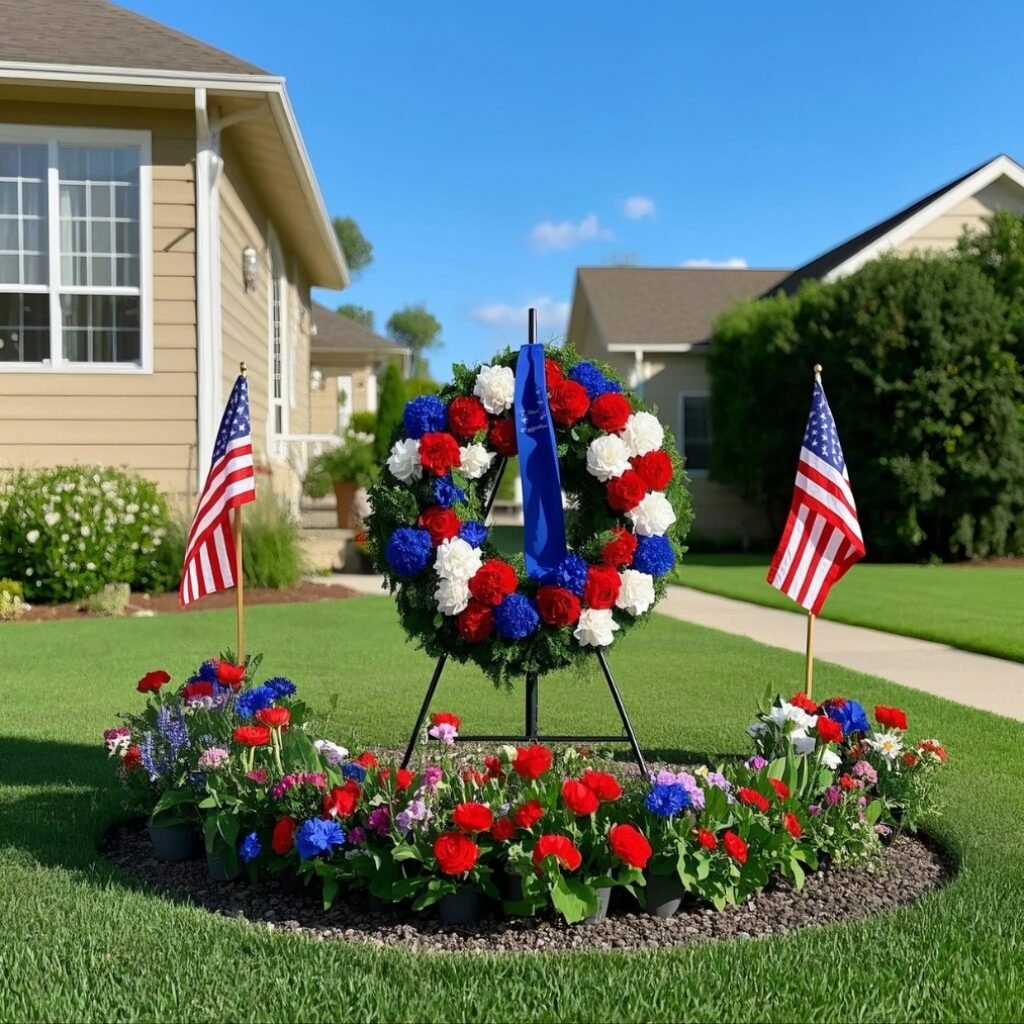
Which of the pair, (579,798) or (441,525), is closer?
(579,798)

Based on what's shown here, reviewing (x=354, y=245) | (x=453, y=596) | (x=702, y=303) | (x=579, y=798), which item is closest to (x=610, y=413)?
(x=453, y=596)

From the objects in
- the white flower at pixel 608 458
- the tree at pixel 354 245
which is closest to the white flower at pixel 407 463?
the white flower at pixel 608 458

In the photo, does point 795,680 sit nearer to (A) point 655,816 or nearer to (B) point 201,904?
(A) point 655,816

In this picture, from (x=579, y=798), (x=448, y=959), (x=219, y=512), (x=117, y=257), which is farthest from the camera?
(x=117, y=257)

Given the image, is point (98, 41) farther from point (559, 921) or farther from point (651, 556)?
point (559, 921)

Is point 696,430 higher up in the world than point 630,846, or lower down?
higher up

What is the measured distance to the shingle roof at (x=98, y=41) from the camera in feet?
37.0

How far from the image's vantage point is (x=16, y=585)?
1127 centimetres

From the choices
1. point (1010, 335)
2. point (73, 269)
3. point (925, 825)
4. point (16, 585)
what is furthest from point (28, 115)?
point (1010, 335)

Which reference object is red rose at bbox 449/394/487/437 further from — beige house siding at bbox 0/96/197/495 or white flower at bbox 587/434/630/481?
beige house siding at bbox 0/96/197/495

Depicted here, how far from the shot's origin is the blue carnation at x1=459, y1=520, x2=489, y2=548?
442 cm

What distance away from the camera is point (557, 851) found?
3312 millimetres

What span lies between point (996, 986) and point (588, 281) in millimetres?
24504

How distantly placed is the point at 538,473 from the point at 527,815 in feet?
4.67
